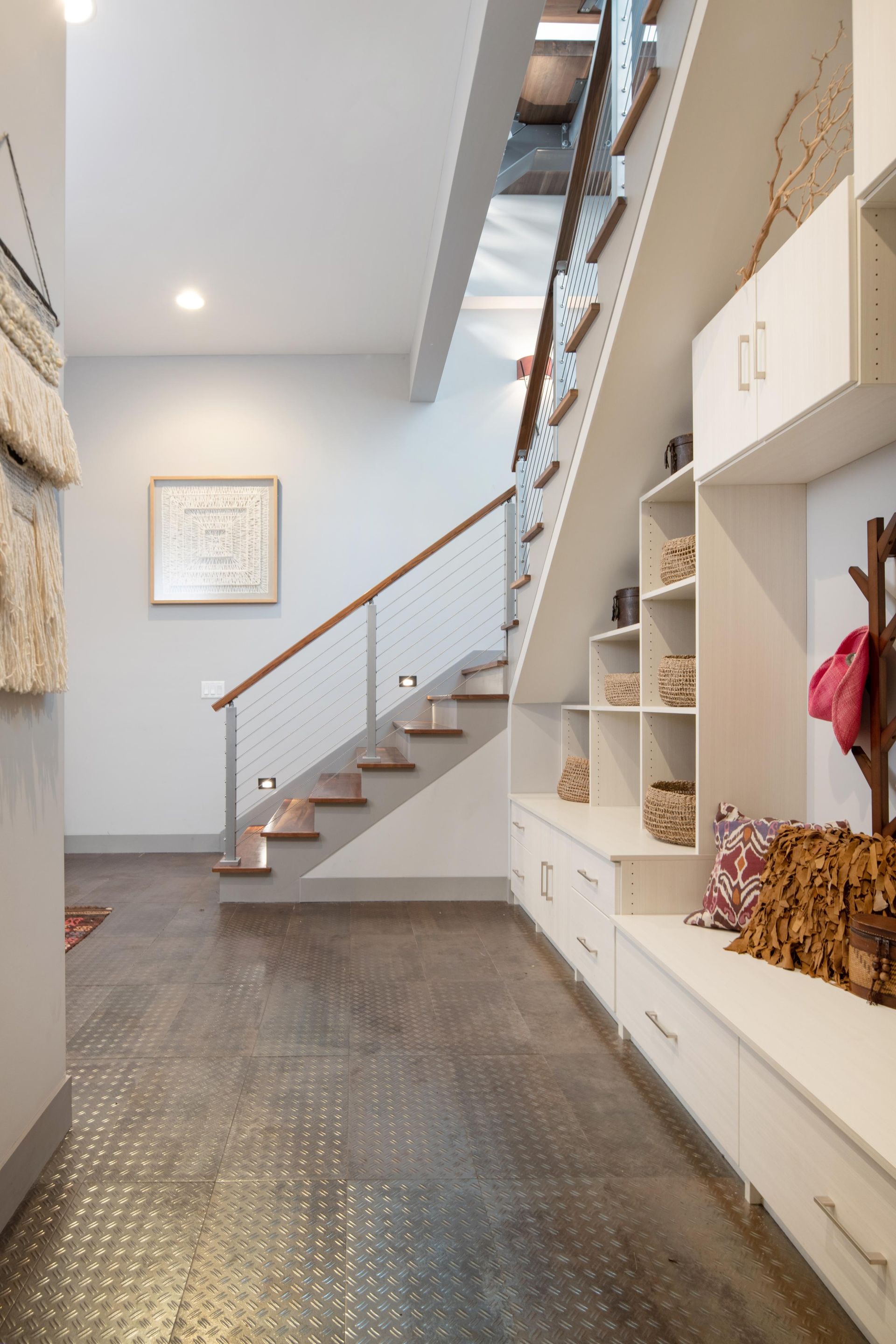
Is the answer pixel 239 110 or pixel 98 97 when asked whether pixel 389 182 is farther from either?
pixel 98 97

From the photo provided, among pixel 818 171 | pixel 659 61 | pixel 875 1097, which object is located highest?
pixel 659 61

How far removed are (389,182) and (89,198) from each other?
1.37m

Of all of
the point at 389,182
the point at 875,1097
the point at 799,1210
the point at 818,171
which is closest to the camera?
the point at 875,1097

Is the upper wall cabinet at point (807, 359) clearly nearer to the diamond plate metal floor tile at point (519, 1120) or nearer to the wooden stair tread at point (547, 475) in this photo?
the wooden stair tread at point (547, 475)

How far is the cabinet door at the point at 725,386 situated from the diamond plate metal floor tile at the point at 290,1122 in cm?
191

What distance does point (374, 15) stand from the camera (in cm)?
280

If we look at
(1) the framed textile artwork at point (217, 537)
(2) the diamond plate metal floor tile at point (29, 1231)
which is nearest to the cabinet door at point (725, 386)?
(2) the diamond plate metal floor tile at point (29, 1231)

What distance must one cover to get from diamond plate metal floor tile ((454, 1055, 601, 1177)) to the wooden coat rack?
1.01 meters

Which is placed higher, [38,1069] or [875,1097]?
[875,1097]

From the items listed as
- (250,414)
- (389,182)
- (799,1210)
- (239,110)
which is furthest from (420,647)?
(799,1210)

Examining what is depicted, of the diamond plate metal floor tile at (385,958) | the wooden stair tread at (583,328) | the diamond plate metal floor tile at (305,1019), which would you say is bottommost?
the diamond plate metal floor tile at (385,958)

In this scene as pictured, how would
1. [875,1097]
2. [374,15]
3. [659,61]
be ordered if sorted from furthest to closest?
[374,15], [659,61], [875,1097]

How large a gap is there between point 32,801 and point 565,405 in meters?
2.13

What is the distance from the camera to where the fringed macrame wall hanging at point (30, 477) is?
1.49m
